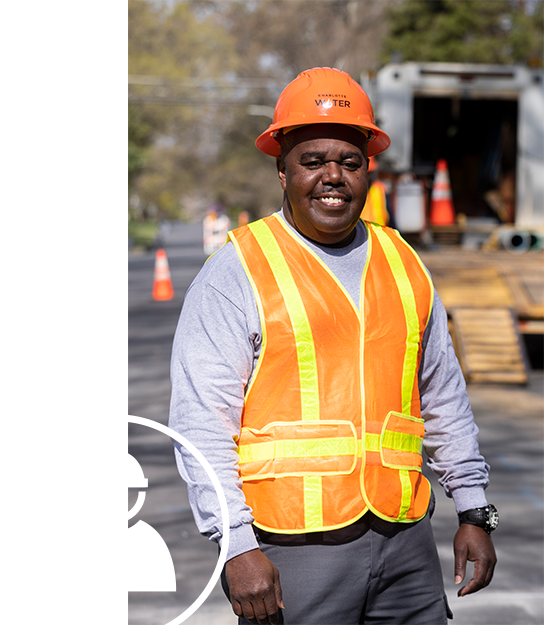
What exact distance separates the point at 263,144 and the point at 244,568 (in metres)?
1.19

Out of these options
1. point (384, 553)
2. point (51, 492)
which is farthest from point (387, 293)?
point (51, 492)

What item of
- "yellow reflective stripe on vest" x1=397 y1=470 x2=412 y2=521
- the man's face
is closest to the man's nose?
the man's face

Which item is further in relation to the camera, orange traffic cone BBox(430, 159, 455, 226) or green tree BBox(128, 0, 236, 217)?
green tree BBox(128, 0, 236, 217)

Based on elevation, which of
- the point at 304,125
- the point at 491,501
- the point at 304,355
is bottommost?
the point at 491,501

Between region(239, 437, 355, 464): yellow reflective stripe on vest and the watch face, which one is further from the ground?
region(239, 437, 355, 464): yellow reflective stripe on vest

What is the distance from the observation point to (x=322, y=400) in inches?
85.4

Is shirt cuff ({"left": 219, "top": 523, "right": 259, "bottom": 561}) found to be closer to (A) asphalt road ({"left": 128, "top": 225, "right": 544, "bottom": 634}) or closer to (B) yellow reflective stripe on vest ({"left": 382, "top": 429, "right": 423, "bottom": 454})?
(B) yellow reflective stripe on vest ({"left": 382, "top": 429, "right": 423, "bottom": 454})

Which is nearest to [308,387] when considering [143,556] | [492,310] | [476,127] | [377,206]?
[143,556]

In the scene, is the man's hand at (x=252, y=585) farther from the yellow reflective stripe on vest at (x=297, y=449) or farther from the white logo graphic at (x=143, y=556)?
the white logo graphic at (x=143, y=556)

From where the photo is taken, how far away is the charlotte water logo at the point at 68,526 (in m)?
2.42

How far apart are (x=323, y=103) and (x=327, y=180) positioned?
20 centimetres

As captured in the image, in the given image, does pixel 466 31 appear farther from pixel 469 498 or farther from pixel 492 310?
pixel 469 498

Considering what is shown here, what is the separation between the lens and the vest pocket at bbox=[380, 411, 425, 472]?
224 cm

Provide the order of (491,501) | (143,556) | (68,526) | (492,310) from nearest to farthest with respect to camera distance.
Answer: (68,526)
(143,556)
(491,501)
(492,310)
